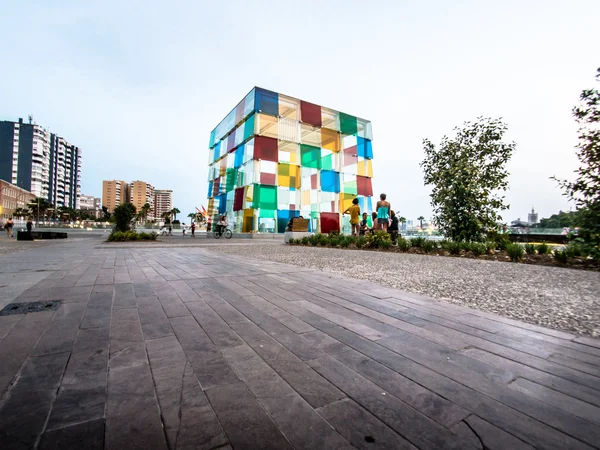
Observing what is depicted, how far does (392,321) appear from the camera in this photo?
238 cm

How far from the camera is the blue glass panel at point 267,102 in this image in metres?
22.7

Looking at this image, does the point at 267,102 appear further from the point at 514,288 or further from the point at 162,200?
the point at 162,200

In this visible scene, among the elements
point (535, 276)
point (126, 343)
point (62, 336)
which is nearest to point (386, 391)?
point (126, 343)

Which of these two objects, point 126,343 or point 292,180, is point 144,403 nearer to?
point 126,343

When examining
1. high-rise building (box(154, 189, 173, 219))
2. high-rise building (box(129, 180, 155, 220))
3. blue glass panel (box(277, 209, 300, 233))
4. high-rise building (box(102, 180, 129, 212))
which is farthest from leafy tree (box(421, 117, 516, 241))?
high-rise building (box(102, 180, 129, 212))

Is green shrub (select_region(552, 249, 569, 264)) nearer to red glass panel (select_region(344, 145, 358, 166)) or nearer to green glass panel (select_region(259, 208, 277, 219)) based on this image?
green glass panel (select_region(259, 208, 277, 219))

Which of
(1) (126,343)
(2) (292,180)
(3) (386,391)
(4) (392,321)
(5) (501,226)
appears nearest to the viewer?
(3) (386,391)

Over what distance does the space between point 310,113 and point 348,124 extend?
15.0ft

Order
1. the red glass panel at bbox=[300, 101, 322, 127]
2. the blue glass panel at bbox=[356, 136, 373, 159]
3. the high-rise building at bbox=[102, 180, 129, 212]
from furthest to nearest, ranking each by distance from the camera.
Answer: the high-rise building at bbox=[102, 180, 129, 212] → the blue glass panel at bbox=[356, 136, 373, 159] → the red glass panel at bbox=[300, 101, 322, 127]

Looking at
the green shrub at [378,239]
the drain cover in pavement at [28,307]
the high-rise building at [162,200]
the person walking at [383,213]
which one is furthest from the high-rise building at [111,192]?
the drain cover in pavement at [28,307]

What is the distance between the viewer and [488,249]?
287 inches

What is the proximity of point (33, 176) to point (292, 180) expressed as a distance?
11109 cm

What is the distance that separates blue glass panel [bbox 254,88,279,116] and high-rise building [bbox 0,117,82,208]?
105 meters

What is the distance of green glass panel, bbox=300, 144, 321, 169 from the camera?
2579 cm
